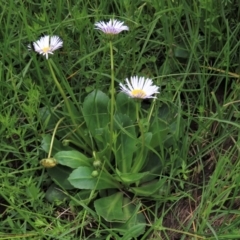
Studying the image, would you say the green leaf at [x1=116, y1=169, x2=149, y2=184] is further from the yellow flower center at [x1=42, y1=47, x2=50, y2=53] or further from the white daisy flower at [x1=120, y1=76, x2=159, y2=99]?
the yellow flower center at [x1=42, y1=47, x2=50, y2=53]

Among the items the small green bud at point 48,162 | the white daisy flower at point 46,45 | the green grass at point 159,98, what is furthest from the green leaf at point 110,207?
the white daisy flower at point 46,45

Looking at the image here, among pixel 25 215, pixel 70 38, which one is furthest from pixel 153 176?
pixel 70 38

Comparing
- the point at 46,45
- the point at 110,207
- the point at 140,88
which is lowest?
the point at 110,207

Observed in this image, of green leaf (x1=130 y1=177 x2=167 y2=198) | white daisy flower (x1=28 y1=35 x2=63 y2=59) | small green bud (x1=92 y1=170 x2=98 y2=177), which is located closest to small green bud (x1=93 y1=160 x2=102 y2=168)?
small green bud (x1=92 y1=170 x2=98 y2=177)

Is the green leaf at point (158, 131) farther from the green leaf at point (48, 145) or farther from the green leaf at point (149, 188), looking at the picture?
the green leaf at point (48, 145)

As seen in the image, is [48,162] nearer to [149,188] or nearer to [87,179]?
[87,179]

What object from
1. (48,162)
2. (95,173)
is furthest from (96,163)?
(48,162)

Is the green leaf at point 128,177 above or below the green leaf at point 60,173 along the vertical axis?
below
